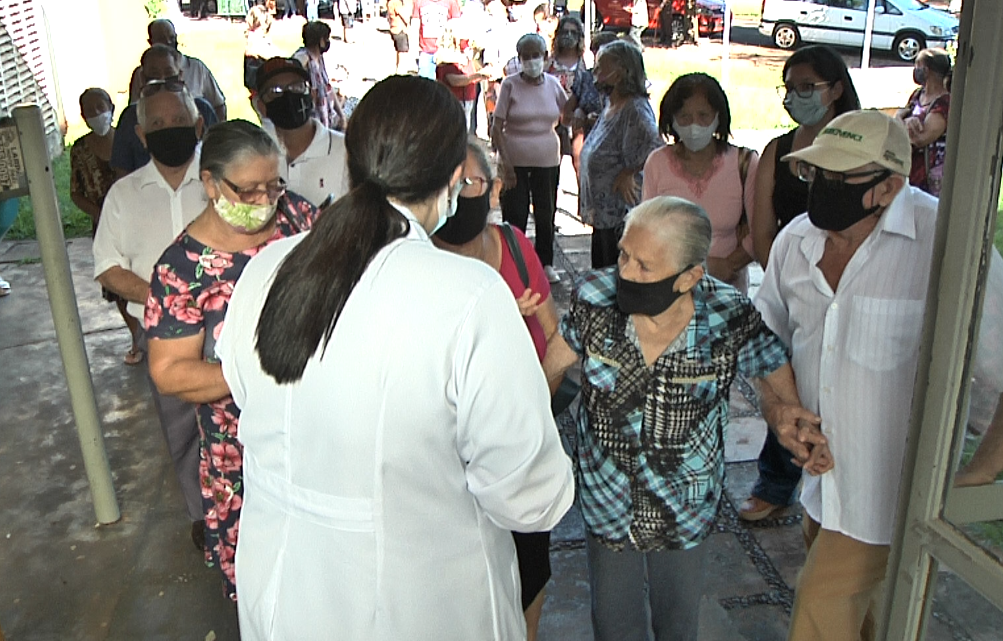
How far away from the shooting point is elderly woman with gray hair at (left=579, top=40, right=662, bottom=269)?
17.2ft

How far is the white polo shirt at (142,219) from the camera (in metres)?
3.47

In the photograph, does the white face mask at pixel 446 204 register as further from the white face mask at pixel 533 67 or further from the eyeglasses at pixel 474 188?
the white face mask at pixel 533 67

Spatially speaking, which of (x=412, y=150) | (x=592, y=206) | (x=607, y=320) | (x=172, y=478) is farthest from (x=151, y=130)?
(x=592, y=206)

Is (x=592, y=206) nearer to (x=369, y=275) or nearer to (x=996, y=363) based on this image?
(x=996, y=363)

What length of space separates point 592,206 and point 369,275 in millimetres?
4217

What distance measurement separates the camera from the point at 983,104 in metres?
1.74

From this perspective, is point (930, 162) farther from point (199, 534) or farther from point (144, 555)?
point (144, 555)

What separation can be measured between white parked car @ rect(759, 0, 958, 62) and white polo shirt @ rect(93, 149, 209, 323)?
16762mm

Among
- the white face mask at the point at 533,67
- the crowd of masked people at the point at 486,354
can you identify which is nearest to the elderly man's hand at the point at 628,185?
the crowd of masked people at the point at 486,354

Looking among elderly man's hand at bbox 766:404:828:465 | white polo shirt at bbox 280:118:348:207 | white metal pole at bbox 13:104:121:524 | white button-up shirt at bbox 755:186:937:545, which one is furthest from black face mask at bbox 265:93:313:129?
elderly man's hand at bbox 766:404:828:465

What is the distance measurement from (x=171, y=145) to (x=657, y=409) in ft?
7.22

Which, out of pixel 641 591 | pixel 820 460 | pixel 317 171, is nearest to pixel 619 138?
pixel 317 171

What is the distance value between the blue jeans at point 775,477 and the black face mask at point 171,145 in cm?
253

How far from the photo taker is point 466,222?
2520 millimetres
